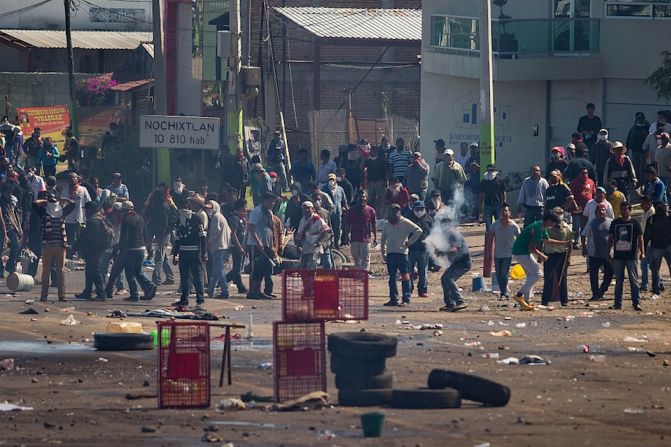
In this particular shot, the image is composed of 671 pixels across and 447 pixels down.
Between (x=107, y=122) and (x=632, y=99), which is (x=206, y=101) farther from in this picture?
(x=632, y=99)

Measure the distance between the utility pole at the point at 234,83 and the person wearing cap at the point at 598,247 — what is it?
1483cm

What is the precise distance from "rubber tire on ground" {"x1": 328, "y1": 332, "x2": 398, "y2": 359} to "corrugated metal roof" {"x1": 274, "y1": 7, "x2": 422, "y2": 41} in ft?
113

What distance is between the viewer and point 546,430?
41.2 feet

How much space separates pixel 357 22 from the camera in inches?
2046

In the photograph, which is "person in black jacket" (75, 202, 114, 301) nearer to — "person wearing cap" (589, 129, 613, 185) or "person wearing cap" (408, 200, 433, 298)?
"person wearing cap" (408, 200, 433, 298)


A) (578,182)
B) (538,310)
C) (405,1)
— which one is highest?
(405,1)

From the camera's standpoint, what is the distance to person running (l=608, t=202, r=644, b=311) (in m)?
21.2

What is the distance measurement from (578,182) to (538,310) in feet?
14.9

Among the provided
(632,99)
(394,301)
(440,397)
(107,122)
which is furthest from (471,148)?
(107,122)

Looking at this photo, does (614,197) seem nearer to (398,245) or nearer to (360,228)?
(398,245)

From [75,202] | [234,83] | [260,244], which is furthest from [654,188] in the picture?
[234,83]

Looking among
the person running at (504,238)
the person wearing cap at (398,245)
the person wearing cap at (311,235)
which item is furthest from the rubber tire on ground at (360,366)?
the person wearing cap at (311,235)

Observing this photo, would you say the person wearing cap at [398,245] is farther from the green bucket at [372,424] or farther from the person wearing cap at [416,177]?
the green bucket at [372,424]

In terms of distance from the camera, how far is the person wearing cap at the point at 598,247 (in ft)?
72.7
